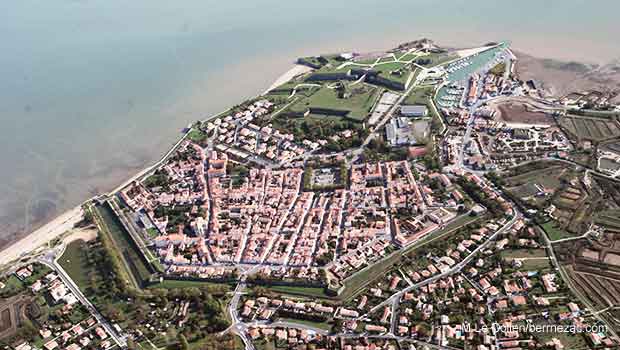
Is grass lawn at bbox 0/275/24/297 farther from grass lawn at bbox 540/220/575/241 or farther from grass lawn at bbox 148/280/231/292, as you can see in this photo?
grass lawn at bbox 540/220/575/241

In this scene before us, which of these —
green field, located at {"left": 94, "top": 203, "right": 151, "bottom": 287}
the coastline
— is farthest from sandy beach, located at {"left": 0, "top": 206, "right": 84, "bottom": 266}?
green field, located at {"left": 94, "top": 203, "right": 151, "bottom": 287}

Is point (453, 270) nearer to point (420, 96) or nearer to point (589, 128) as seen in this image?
point (589, 128)

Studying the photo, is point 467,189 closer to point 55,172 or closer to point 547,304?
point 547,304

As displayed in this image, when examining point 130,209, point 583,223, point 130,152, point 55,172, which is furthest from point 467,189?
point 55,172

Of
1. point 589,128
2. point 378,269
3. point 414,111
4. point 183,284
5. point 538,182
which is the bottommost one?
point 183,284

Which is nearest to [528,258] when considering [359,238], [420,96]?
[359,238]

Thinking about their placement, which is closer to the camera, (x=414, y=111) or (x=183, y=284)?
(x=183, y=284)
